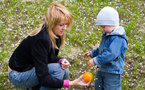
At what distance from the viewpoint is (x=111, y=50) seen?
3020 millimetres

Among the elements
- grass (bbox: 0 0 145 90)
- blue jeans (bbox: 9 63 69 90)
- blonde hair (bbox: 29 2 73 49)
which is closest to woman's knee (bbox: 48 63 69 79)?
blue jeans (bbox: 9 63 69 90)

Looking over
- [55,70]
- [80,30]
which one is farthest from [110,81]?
[80,30]

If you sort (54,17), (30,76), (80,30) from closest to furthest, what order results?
(54,17)
(30,76)
(80,30)

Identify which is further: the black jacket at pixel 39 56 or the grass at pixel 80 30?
the grass at pixel 80 30

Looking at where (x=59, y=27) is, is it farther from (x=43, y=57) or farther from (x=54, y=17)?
(x=43, y=57)

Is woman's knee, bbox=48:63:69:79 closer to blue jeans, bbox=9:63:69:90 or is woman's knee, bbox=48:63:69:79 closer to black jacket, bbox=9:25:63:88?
blue jeans, bbox=9:63:69:90

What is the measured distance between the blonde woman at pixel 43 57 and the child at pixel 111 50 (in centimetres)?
44

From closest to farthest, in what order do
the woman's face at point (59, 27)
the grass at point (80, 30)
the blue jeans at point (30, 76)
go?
the woman's face at point (59, 27) < the blue jeans at point (30, 76) < the grass at point (80, 30)

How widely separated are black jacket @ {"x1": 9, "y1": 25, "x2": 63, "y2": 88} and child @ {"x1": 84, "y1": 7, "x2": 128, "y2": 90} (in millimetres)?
708

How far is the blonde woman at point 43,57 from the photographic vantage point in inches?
115

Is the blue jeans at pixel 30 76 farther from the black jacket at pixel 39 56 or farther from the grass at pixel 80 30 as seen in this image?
the grass at pixel 80 30

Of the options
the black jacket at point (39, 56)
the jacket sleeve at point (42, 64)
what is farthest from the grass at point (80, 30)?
the jacket sleeve at point (42, 64)

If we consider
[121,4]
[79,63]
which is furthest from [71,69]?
[121,4]

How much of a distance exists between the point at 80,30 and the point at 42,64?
2.84m
